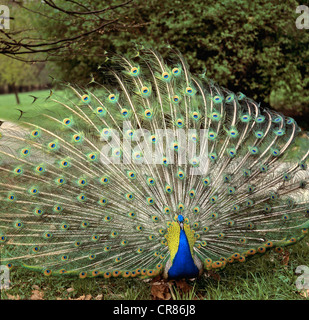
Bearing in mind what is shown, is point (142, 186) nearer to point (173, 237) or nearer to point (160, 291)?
point (173, 237)

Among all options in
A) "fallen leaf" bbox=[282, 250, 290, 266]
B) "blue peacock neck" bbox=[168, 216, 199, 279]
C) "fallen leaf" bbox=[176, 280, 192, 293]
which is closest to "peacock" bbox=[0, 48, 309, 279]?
"blue peacock neck" bbox=[168, 216, 199, 279]

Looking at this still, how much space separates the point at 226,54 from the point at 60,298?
254 inches

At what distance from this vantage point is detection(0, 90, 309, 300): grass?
3518mm

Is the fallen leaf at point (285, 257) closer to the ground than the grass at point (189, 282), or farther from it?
farther from it

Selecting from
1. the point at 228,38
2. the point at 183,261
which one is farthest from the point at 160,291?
the point at 228,38

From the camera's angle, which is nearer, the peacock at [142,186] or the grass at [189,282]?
the peacock at [142,186]

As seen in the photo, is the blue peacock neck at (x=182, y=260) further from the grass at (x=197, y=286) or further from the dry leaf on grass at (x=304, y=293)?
the dry leaf on grass at (x=304, y=293)

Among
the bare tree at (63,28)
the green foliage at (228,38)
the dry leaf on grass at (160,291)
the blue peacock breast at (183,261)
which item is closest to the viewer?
the blue peacock breast at (183,261)

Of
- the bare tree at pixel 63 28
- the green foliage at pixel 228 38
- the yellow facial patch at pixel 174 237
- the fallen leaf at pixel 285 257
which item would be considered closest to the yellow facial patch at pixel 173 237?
the yellow facial patch at pixel 174 237

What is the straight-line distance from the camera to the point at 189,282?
3.67 metres

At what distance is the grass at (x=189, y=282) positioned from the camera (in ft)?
11.5

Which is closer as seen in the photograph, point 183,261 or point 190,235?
point 183,261

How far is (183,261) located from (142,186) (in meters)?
0.74

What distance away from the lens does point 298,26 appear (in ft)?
27.5
